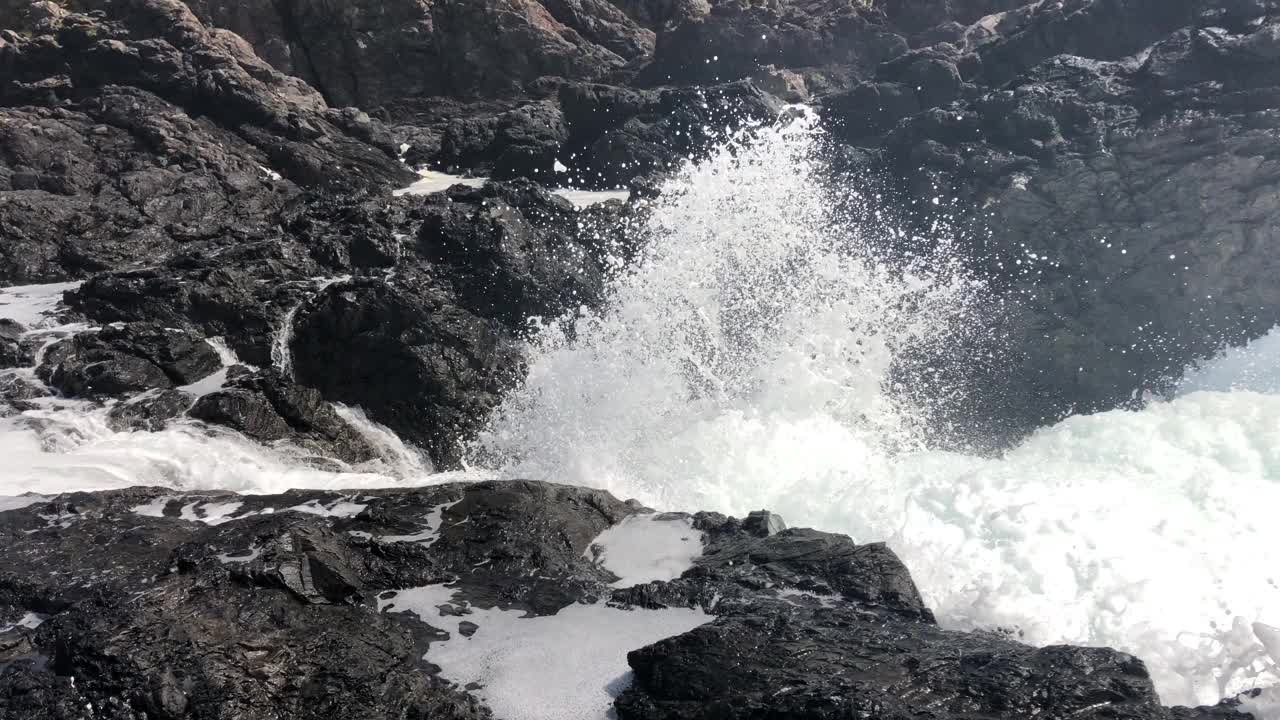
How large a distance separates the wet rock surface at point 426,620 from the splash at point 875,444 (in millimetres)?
1790

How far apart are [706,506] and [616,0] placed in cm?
2659

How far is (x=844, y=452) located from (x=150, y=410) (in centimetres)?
910

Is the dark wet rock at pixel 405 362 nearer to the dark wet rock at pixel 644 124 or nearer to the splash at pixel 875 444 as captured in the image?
the splash at pixel 875 444

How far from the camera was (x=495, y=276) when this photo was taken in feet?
52.1

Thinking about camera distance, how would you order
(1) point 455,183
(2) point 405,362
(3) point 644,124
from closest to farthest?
(2) point 405,362
(1) point 455,183
(3) point 644,124

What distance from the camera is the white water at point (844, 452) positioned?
8703 mm

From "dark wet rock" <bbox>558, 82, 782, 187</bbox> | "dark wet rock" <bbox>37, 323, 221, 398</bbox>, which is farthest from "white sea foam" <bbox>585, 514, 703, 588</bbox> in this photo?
"dark wet rock" <bbox>558, 82, 782, 187</bbox>

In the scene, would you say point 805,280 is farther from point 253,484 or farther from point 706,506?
point 253,484

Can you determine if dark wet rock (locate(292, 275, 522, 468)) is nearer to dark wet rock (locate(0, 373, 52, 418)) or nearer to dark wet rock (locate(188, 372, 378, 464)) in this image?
dark wet rock (locate(188, 372, 378, 464))

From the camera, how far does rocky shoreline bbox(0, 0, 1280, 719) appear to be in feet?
18.3

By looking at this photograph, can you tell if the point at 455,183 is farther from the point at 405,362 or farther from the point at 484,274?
the point at 405,362

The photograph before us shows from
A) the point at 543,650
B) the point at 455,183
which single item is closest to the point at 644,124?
the point at 455,183

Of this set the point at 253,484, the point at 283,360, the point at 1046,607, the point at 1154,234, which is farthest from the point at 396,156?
the point at 1046,607

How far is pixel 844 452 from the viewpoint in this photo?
42.0 feet
